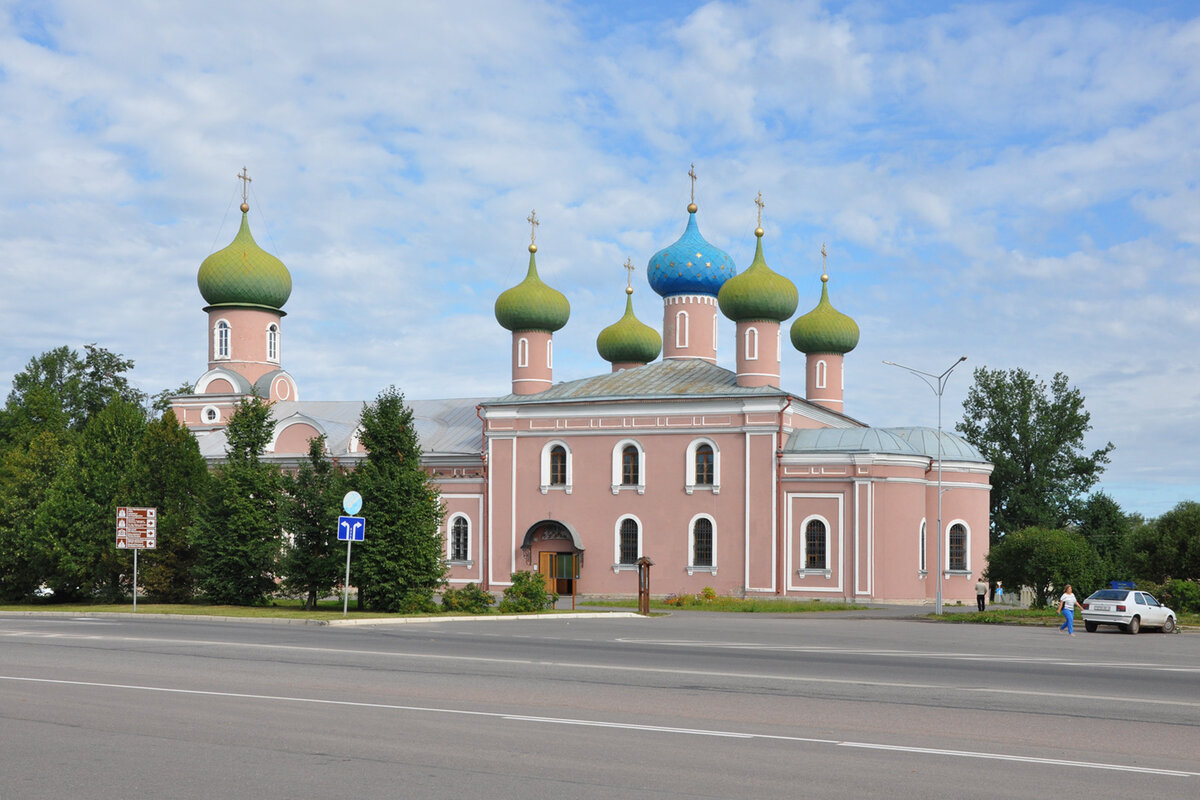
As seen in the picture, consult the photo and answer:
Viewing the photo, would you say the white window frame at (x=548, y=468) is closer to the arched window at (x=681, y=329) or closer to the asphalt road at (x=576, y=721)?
the arched window at (x=681, y=329)

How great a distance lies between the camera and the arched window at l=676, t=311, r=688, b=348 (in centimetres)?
4912

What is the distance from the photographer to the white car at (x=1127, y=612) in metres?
28.9

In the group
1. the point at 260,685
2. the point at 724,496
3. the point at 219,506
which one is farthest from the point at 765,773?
the point at 724,496

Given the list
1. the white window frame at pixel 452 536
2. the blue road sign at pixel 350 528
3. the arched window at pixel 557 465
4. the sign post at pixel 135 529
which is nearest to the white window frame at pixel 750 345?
the arched window at pixel 557 465

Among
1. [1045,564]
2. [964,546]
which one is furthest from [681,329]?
[1045,564]

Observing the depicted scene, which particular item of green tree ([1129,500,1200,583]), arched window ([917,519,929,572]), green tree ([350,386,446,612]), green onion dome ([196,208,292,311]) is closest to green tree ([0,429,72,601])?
green tree ([350,386,446,612])

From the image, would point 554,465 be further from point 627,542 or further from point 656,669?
point 656,669

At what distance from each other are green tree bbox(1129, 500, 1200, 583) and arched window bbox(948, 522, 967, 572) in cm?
561

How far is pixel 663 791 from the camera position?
7.82 metres

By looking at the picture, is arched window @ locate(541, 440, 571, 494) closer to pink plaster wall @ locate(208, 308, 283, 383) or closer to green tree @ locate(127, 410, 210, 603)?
green tree @ locate(127, 410, 210, 603)

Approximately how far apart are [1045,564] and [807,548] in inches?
313

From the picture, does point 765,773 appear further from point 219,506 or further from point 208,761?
point 219,506

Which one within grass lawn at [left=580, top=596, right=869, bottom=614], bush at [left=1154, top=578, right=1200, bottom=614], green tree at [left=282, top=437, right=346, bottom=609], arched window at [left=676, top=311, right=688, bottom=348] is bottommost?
grass lawn at [left=580, top=596, right=869, bottom=614]

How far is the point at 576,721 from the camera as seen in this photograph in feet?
35.4
